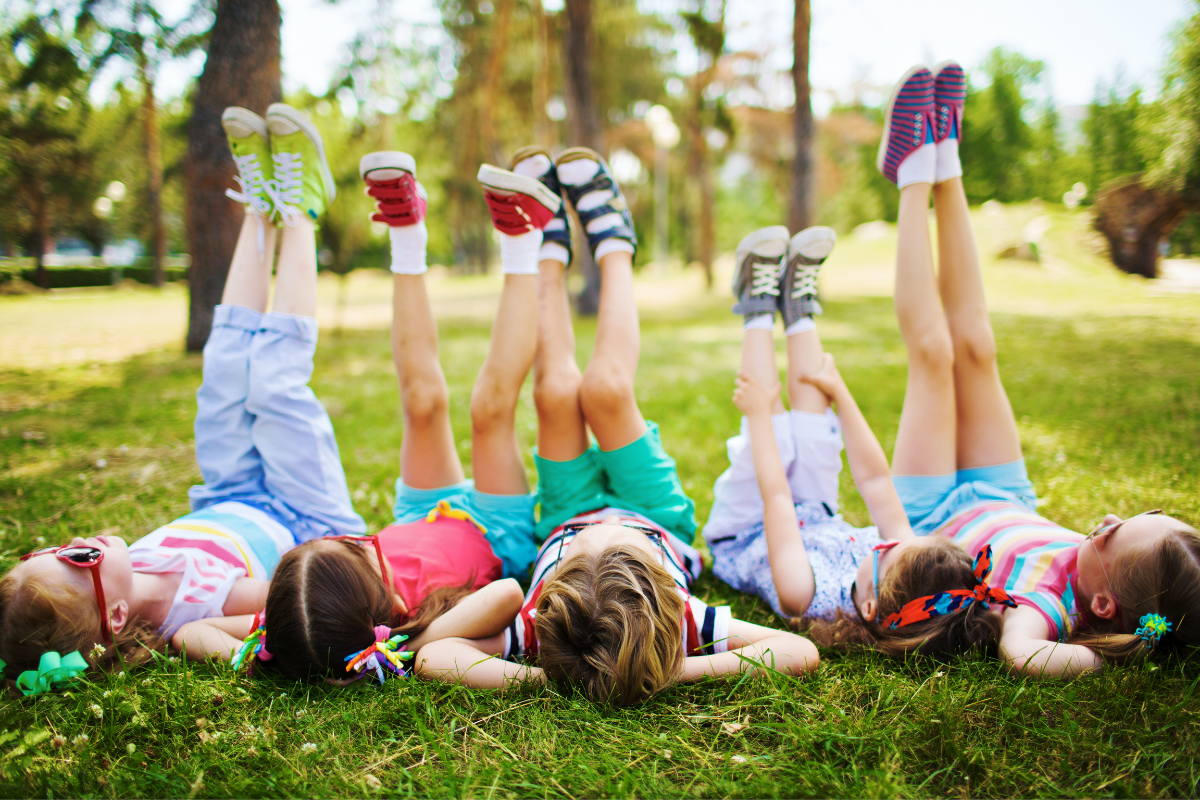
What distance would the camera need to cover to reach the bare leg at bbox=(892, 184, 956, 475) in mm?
2650

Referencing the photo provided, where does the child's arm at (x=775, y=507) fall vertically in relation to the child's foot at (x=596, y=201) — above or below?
below

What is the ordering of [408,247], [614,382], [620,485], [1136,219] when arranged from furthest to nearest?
[1136,219]
[408,247]
[620,485]
[614,382]

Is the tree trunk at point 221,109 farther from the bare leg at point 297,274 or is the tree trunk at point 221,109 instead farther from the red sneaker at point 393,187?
the red sneaker at point 393,187

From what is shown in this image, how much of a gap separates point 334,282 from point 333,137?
15.7 metres

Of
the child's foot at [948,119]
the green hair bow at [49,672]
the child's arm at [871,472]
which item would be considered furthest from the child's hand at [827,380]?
the green hair bow at [49,672]

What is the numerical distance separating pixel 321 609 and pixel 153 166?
860 inches

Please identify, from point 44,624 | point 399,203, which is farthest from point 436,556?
point 399,203

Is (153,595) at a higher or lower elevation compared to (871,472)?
lower

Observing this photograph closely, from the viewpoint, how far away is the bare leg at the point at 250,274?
9.44 ft

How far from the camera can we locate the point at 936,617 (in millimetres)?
2021

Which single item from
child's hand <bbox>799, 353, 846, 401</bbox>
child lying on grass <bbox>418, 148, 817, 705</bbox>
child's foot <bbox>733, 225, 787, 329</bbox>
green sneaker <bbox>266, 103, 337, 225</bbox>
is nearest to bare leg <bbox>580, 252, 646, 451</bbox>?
child lying on grass <bbox>418, 148, 817, 705</bbox>

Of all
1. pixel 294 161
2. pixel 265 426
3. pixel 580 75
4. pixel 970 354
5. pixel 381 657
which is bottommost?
pixel 381 657

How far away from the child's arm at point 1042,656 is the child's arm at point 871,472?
0.44m

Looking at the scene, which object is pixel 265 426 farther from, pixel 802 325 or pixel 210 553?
pixel 802 325
